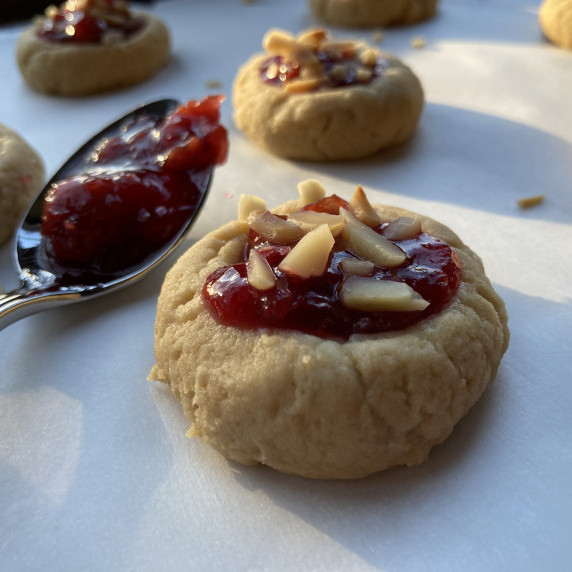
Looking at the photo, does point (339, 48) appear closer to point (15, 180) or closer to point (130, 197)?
point (130, 197)

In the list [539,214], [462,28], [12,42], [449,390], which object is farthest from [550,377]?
[12,42]

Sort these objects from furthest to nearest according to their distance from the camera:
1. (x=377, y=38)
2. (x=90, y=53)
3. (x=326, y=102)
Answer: (x=377, y=38)
(x=90, y=53)
(x=326, y=102)

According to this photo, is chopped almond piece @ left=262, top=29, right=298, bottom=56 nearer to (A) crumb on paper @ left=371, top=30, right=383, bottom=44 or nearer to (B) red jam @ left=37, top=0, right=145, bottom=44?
(B) red jam @ left=37, top=0, right=145, bottom=44

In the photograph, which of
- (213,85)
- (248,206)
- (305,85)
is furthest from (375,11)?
(248,206)

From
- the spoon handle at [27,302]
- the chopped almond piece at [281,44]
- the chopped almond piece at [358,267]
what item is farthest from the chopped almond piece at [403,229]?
the chopped almond piece at [281,44]

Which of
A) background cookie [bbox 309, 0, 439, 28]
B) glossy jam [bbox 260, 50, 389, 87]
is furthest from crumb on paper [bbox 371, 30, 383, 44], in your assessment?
glossy jam [bbox 260, 50, 389, 87]

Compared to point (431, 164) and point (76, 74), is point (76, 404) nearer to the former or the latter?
point (431, 164)
